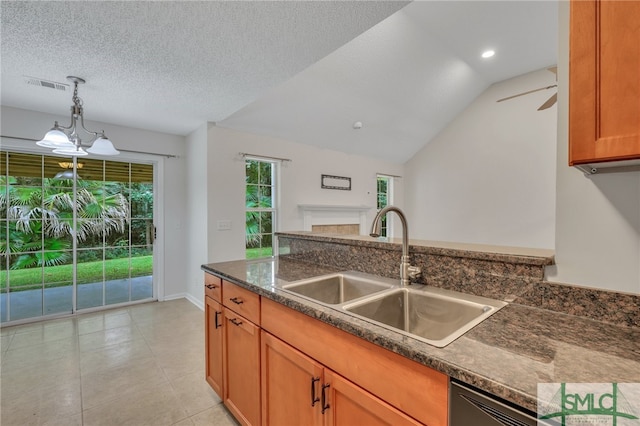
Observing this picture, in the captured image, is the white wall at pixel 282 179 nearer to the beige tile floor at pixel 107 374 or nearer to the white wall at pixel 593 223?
the beige tile floor at pixel 107 374

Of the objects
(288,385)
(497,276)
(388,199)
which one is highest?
(388,199)

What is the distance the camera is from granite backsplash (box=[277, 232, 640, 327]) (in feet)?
3.08

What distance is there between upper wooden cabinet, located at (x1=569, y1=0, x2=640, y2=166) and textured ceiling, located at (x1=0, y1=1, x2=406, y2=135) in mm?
1188

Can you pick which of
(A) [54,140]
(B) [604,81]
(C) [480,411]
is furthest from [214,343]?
(B) [604,81]

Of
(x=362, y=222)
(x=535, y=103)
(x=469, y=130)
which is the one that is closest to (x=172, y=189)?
(x=362, y=222)

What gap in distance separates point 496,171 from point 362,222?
8.28 feet

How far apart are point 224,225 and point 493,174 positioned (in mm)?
4642

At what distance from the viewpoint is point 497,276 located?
1.17m

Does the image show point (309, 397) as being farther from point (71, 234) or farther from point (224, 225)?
point (71, 234)

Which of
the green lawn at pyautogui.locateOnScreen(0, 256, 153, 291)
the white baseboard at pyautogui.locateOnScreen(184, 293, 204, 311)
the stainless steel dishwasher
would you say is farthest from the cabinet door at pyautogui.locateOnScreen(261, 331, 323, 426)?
the green lawn at pyautogui.locateOnScreen(0, 256, 153, 291)

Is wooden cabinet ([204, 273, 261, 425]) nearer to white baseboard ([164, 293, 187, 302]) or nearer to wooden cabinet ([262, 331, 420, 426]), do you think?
wooden cabinet ([262, 331, 420, 426])

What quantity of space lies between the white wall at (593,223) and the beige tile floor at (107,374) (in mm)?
1963

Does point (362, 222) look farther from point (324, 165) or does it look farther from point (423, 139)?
point (423, 139)

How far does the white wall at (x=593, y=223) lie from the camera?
91 cm
